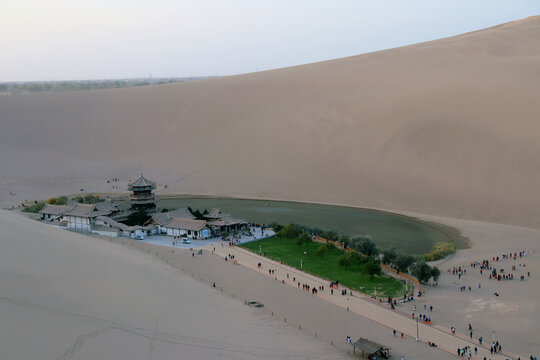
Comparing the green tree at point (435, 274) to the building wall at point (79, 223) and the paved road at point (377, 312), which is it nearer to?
the paved road at point (377, 312)

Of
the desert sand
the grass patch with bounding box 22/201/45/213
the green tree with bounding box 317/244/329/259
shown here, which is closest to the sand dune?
the grass patch with bounding box 22/201/45/213

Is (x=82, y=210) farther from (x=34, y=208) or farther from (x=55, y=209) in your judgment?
(x=34, y=208)

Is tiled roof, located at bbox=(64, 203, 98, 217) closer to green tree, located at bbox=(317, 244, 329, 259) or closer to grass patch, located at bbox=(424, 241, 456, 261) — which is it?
green tree, located at bbox=(317, 244, 329, 259)

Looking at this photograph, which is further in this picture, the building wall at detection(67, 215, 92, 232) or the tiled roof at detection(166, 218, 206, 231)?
the building wall at detection(67, 215, 92, 232)

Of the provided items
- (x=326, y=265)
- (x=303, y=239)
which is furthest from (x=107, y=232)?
(x=326, y=265)

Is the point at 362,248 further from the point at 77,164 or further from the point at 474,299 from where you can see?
the point at 77,164

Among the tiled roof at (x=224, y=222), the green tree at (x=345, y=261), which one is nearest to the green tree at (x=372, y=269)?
the green tree at (x=345, y=261)
